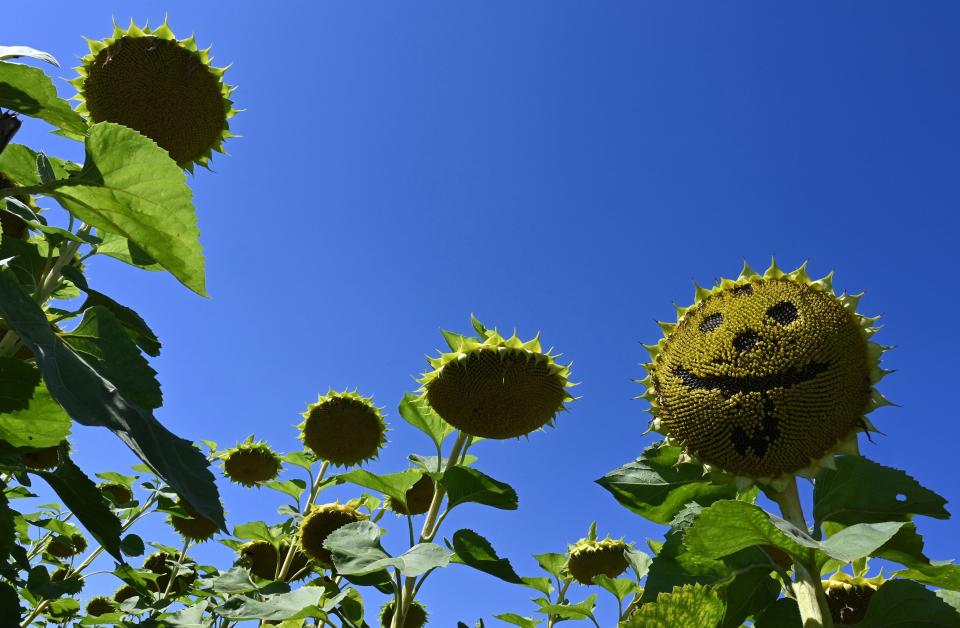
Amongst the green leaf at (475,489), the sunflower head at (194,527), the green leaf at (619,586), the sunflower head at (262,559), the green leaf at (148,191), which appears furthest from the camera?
the sunflower head at (194,527)

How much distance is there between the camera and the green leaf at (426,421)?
4719mm

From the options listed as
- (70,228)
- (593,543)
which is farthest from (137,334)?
(593,543)

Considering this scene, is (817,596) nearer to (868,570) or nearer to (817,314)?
(868,570)

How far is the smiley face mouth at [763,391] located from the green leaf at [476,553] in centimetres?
210

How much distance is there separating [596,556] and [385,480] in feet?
7.30

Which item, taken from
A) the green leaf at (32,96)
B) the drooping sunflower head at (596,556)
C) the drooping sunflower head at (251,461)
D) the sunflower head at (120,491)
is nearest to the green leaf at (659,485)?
the green leaf at (32,96)

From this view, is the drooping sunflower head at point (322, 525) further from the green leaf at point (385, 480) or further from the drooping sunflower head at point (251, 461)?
the drooping sunflower head at point (251, 461)

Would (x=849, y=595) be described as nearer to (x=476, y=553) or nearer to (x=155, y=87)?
(x=476, y=553)

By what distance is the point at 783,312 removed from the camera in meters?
2.32

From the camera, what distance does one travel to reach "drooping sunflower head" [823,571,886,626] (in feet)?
7.68

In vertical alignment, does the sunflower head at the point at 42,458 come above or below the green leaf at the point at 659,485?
above

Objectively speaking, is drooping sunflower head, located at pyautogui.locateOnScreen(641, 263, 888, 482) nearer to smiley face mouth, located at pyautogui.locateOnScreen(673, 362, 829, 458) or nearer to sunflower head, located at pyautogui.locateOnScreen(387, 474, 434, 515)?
smiley face mouth, located at pyautogui.locateOnScreen(673, 362, 829, 458)

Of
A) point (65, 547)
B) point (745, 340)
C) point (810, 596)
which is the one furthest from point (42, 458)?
point (65, 547)

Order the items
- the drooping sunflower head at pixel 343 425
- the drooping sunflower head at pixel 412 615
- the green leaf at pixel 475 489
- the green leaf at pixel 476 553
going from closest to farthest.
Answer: the green leaf at pixel 476 553 → the green leaf at pixel 475 489 → the drooping sunflower head at pixel 343 425 → the drooping sunflower head at pixel 412 615
